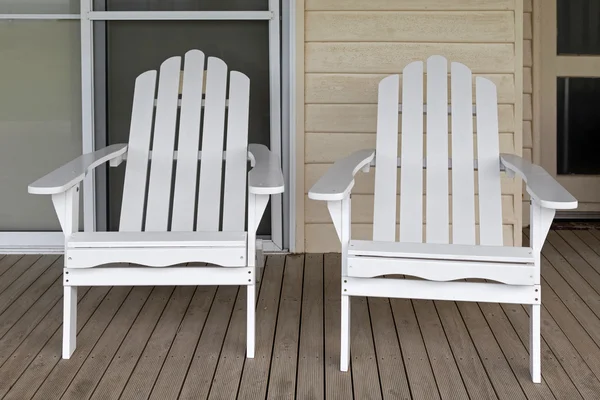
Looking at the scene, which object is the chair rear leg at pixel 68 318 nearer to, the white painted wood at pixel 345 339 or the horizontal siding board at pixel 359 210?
the white painted wood at pixel 345 339

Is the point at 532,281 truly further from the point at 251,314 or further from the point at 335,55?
the point at 335,55

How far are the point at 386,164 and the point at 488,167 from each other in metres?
0.39

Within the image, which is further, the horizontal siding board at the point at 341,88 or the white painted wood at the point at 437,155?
the horizontal siding board at the point at 341,88

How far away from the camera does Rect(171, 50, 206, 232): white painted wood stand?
302cm

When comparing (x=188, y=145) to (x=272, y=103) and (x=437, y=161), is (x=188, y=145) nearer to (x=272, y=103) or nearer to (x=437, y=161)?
(x=272, y=103)

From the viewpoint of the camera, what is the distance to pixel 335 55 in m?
3.61

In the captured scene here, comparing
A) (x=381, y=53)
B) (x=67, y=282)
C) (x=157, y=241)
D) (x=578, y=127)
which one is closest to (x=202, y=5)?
(x=381, y=53)

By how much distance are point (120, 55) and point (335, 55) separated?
1.05 meters

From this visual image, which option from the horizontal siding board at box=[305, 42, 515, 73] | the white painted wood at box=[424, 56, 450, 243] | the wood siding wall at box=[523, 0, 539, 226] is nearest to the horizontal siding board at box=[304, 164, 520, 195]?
the horizontal siding board at box=[305, 42, 515, 73]

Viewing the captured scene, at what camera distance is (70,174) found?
254 cm

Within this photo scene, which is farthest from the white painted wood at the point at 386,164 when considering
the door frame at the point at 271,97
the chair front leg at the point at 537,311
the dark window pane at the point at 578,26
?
the dark window pane at the point at 578,26

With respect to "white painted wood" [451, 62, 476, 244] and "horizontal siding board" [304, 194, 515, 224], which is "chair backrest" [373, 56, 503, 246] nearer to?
"white painted wood" [451, 62, 476, 244]

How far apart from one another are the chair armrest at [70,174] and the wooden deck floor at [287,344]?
0.56m

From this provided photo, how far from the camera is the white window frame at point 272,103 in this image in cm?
360
